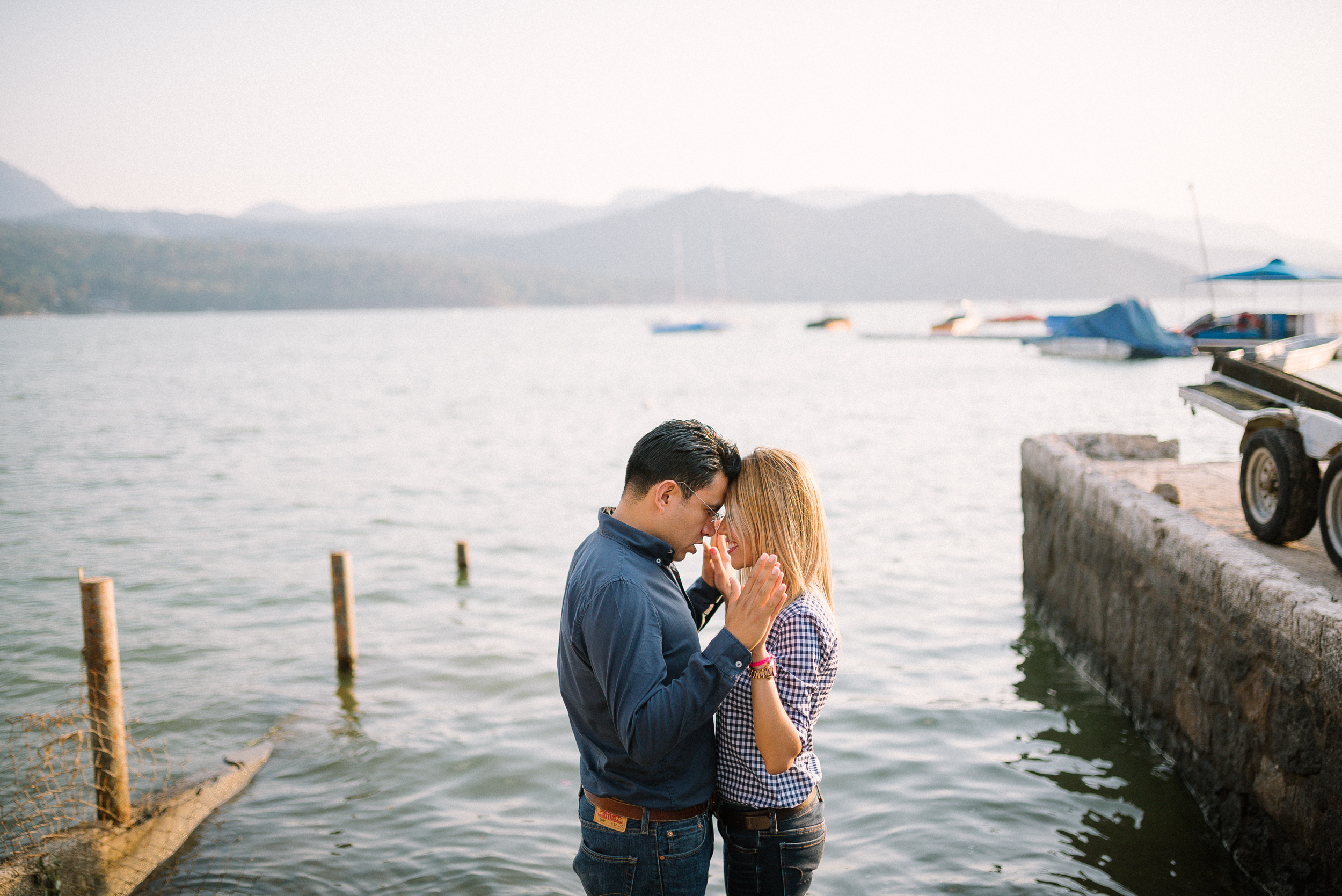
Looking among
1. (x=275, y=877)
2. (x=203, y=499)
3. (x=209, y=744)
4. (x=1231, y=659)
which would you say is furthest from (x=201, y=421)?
(x=1231, y=659)

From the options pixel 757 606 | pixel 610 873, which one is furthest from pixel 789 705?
pixel 610 873

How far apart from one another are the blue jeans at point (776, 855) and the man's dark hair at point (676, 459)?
3.34 feet

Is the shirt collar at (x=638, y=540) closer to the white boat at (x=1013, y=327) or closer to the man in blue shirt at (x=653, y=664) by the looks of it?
the man in blue shirt at (x=653, y=664)

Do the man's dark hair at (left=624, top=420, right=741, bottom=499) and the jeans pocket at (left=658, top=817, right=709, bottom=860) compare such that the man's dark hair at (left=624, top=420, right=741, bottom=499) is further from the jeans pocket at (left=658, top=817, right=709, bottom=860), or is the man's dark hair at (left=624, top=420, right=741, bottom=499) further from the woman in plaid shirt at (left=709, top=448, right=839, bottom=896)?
the jeans pocket at (left=658, top=817, right=709, bottom=860)

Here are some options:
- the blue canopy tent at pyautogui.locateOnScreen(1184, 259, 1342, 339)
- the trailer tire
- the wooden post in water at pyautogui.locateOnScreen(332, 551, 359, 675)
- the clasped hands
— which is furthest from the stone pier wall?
the blue canopy tent at pyautogui.locateOnScreen(1184, 259, 1342, 339)

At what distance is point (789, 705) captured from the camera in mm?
2922

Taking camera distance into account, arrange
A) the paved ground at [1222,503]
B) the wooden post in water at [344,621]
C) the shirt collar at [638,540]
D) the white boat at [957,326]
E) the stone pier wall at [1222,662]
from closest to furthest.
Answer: the shirt collar at [638,540], the stone pier wall at [1222,662], the paved ground at [1222,503], the wooden post in water at [344,621], the white boat at [957,326]

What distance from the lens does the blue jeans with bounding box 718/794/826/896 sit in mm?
3025

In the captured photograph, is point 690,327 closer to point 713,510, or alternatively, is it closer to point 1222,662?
point 1222,662

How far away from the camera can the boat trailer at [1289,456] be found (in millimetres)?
5871

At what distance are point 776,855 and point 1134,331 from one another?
5676 centimetres

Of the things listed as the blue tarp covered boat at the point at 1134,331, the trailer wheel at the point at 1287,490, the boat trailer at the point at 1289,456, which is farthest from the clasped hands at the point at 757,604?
the blue tarp covered boat at the point at 1134,331

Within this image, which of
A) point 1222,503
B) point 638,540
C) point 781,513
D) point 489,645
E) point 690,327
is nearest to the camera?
point 638,540

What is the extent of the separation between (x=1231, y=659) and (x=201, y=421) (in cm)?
3628
